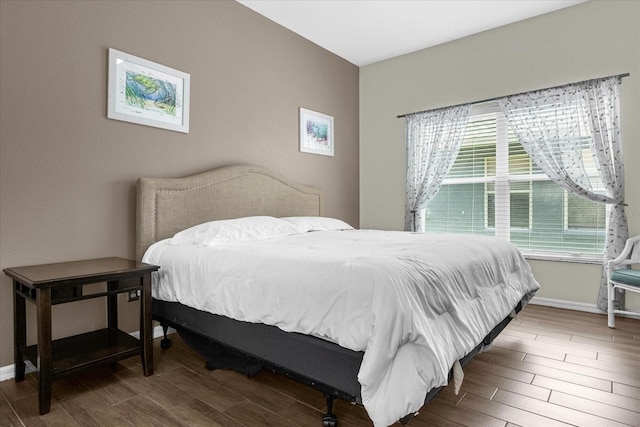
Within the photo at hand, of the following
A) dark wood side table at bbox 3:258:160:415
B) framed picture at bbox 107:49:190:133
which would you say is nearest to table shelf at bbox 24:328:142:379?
dark wood side table at bbox 3:258:160:415

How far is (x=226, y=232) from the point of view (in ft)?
8.05

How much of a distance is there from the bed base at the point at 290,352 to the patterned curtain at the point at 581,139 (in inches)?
74.7

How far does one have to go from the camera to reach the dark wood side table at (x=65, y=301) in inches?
68.2

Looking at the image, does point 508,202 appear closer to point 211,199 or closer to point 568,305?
point 568,305

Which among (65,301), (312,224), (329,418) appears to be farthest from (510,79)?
(65,301)

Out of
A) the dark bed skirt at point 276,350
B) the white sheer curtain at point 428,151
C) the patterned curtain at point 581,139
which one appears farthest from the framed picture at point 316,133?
the dark bed skirt at point 276,350

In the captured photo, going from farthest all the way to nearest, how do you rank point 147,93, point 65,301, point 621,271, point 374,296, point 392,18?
point 392,18
point 621,271
point 147,93
point 65,301
point 374,296

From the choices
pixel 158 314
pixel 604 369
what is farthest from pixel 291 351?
pixel 604 369

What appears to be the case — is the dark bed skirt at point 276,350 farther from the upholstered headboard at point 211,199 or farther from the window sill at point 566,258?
the window sill at point 566,258

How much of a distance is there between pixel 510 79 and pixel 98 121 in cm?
371

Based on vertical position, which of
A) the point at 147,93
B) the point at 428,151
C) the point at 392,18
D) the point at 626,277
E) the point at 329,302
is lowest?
the point at 626,277

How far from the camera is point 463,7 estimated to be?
344 centimetres

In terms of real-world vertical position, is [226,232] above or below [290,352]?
above

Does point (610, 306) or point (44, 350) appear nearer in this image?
point (44, 350)
